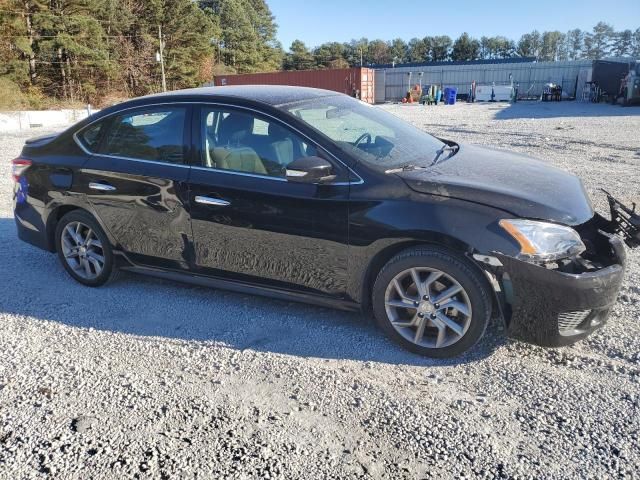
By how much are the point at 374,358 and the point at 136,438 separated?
1.49 metres

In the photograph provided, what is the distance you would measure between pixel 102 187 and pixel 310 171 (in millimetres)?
1985

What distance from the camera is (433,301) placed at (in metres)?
3.28

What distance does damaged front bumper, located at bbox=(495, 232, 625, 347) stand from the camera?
2.98 meters

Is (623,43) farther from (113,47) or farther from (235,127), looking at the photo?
(235,127)

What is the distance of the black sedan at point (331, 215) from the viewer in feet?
10.2

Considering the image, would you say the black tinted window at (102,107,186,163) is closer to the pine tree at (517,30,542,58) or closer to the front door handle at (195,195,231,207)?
the front door handle at (195,195,231,207)

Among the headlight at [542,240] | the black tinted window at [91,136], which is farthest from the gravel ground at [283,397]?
the black tinted window at [91,136]

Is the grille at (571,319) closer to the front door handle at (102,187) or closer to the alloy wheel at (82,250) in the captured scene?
the front door handle at (102,187)

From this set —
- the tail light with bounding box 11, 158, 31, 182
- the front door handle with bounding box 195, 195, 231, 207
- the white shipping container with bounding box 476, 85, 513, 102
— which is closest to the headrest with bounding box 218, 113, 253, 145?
the front door handle with bounding box 195, 195, 231, 207

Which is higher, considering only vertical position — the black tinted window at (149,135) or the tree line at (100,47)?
the tree line at (100,47)

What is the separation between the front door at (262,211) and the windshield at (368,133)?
236mm

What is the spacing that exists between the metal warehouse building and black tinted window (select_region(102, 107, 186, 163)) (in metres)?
51.2

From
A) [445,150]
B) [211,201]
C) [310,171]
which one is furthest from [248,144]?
[445,150]

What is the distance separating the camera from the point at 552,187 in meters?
3.59
